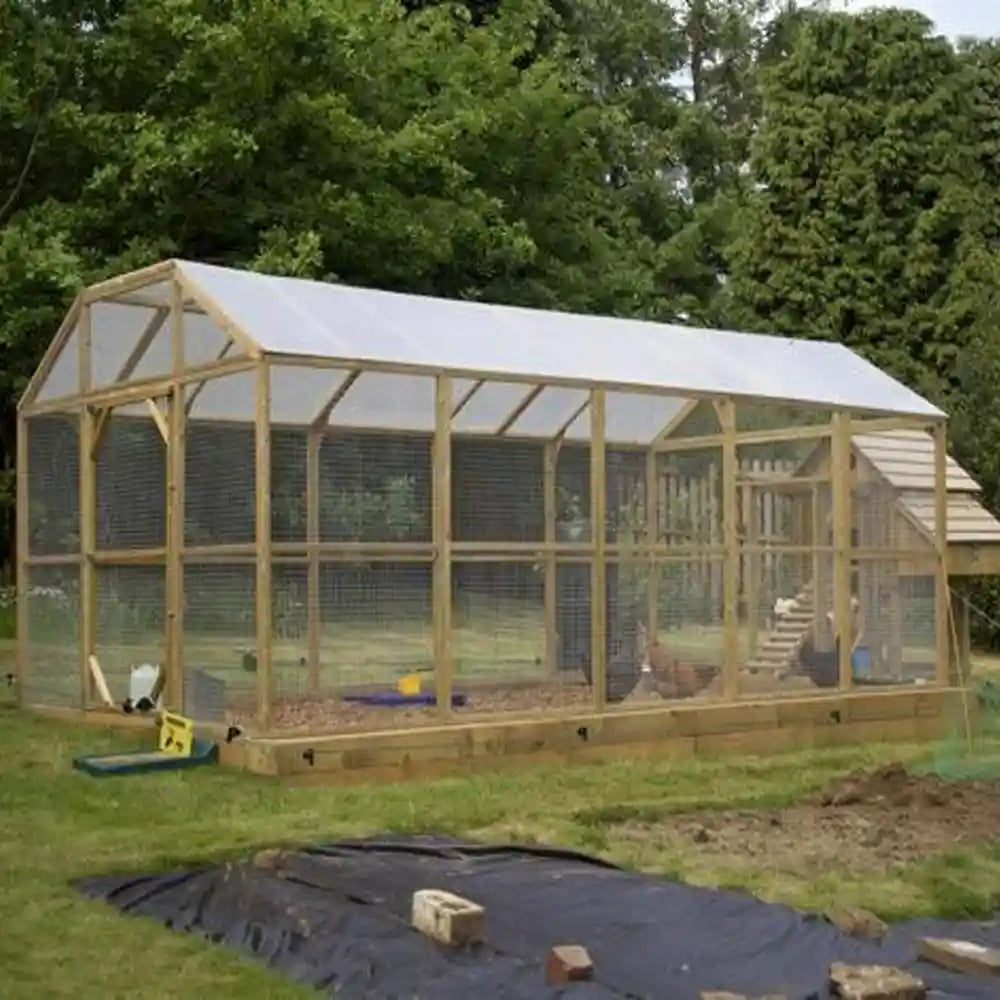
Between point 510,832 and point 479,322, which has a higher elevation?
point 479,322

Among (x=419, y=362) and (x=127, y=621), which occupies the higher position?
(x=419, y=362)

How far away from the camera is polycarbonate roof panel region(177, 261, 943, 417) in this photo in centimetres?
930

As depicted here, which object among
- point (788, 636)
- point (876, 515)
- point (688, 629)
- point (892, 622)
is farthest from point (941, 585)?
point (688, 629)

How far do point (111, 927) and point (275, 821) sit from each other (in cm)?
191

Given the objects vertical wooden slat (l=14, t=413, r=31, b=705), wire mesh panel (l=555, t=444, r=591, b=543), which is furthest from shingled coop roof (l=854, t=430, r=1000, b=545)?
vertical wooden slat (l=14, t=413, r=31, b=705)

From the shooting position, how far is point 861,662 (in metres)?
11.2

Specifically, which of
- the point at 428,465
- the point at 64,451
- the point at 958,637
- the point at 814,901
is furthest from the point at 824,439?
the point at 814,901

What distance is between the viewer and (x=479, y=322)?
35.0 feet

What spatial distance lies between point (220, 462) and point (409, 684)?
1666 mm

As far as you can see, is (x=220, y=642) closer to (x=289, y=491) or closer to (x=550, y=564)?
(x=289, y=491)

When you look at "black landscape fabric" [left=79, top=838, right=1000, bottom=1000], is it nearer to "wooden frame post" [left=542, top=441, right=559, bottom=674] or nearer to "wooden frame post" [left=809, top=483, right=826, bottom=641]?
"wooden frame post" [left=542, top=441, right=559, bottom=674]

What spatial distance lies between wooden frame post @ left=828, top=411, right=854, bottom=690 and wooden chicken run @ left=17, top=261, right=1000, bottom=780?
0.02m

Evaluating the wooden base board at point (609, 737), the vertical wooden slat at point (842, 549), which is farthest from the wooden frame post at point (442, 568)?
the vertical wooden slat at point (842, 549)

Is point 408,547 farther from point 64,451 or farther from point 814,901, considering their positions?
point 814,901
